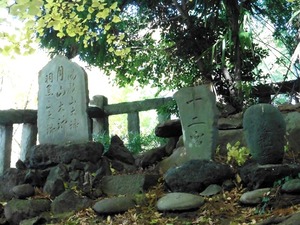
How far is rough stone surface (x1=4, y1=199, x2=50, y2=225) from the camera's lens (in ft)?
16.0

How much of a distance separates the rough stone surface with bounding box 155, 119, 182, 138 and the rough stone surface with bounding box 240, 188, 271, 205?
2.41 meters

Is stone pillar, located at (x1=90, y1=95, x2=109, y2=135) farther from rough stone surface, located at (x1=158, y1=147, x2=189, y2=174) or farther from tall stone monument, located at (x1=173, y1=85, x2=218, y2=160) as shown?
tall stone monument, located at (x1=173, y1=85, x2=218, y2=160)

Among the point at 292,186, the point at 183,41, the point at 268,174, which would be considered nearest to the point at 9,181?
the point at 268,174

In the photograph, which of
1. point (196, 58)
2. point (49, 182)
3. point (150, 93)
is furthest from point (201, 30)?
point (150, 93)

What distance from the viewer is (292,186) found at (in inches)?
152

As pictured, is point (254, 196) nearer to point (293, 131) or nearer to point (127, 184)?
point (127, 184)

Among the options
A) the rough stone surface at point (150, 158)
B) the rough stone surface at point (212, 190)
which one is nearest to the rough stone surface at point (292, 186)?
the rough stone surface at point (212, 190)

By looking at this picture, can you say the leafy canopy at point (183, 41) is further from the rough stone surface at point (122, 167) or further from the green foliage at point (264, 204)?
the green foliage at point (264, 204)

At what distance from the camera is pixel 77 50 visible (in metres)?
9.57

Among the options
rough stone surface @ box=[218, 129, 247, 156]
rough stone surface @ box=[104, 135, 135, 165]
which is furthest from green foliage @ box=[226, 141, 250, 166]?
rough stone surface @ box=[104, 135, 135, 165]

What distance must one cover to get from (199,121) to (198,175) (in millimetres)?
923

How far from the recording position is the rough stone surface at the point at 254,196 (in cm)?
400

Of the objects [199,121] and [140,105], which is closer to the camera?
Result: [199,121]

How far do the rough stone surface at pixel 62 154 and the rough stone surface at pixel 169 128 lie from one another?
3.69ft
